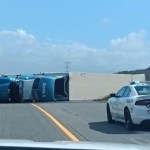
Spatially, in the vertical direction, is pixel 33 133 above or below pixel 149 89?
below

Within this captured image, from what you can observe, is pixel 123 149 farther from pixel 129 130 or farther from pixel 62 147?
pixel 129 130

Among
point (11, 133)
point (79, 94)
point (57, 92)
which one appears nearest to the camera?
point (11, 133)

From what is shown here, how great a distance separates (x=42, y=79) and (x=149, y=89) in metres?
27.5

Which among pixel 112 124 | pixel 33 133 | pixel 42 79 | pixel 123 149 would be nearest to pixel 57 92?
pixel 42 79

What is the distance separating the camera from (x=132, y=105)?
1623cm

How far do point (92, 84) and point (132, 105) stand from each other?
118ft

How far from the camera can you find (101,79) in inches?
2084

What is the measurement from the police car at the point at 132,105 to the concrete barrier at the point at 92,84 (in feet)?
101

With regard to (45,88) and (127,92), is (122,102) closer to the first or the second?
(127,92)

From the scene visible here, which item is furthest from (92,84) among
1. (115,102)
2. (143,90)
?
(143,90)

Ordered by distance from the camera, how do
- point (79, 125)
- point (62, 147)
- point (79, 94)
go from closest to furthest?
point (62, 147), point (79, 125), point (79, 94)

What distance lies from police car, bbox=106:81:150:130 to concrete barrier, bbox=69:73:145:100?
30.7 metres

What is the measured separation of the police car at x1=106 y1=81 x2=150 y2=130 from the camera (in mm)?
16013

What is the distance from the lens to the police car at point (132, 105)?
1601cm
